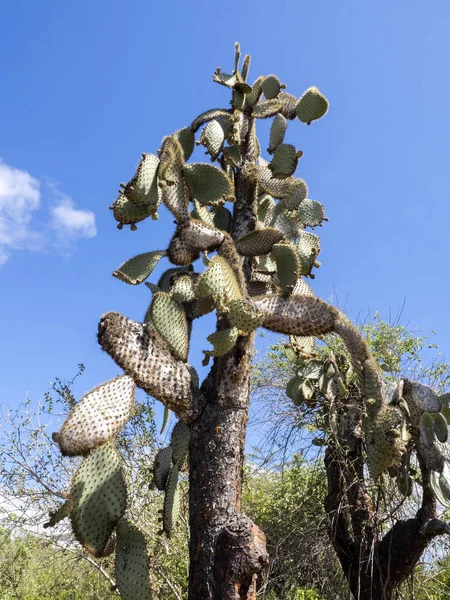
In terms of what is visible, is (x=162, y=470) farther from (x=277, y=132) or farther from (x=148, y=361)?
(x=277, y=132)

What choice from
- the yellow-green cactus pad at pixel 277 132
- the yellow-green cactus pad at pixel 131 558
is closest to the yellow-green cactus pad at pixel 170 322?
the yellow-green cactus pad at pixel 131 558

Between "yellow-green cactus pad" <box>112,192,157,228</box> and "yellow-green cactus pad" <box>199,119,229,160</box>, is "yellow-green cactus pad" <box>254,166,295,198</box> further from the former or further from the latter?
"yellow-green cactus pad" <box>112,192,157,228</box>

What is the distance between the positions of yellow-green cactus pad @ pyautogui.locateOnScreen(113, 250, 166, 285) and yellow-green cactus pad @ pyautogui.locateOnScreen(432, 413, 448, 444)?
2.42 meters

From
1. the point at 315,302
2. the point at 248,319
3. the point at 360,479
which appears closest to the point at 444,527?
the point at 360,479

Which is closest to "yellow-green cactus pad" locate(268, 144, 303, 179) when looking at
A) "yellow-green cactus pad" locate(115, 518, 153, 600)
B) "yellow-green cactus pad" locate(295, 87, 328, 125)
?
"yellow-green cactus pad" locate(295, 87, 328, 125)

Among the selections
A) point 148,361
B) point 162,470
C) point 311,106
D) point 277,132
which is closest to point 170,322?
point 148,361

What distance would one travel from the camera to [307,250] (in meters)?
2.76

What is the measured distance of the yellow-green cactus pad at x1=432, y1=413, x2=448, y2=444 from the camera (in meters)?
3.58

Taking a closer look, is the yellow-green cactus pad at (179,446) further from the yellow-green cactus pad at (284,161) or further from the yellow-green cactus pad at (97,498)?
the yellow-green cactus pad at (284,161)

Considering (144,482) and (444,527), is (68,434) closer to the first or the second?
(444,527)

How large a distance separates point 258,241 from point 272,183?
70 cm

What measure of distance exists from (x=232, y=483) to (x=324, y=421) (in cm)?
251

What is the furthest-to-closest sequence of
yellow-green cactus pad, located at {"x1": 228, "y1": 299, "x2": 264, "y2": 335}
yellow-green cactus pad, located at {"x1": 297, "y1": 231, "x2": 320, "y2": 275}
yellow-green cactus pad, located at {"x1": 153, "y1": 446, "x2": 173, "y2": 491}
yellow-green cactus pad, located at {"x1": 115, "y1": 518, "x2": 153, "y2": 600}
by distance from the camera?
yellow-green cactus pad, located at {"x1": 297, "y1": 231, "x2": 320, "y2": 275}
yellow-green cactus pad, located at {"x1": 153, "y1": 446, "x2": 173, "y2": 491}
yellow-green cactus pad, located at {"x1": 228, "y1": 299, "x2": 264, "y2": 335}
yellow-green cactus pad, located at {"x1": 115, "y1": 518, "x2": 153, "y2": 600}

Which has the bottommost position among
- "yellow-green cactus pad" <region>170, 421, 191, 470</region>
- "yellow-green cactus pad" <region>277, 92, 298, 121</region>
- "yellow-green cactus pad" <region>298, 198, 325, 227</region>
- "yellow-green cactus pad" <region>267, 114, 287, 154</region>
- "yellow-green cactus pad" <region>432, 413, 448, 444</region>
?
"yellow-green cactus pad" <region>170, 421, 191, 470</region>
